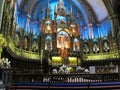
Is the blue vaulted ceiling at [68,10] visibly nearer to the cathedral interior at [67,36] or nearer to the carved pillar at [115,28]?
the cathedral interior at [67,36]

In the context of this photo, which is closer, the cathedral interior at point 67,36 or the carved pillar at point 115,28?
the cathedral interior at point 67,36

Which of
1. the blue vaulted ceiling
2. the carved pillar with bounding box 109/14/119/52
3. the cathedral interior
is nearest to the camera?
the cathedral interior

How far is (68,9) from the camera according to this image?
99.6ft

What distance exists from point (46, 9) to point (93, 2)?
25.0 feet

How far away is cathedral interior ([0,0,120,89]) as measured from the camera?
24.1 m

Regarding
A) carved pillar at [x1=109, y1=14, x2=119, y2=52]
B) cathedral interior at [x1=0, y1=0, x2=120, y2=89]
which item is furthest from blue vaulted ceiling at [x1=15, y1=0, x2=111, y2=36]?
carved pillar at [x1=109, y1=14, x2=119, y2=52]

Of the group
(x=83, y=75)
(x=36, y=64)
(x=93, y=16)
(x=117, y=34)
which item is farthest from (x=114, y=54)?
(x=83, y=75)

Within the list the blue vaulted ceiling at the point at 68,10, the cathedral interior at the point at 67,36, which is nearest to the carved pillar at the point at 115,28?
the cathedral interior at the point at 67,36

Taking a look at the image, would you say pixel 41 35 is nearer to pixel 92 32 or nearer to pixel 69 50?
pixel 69 50

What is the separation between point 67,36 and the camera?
85.7ft

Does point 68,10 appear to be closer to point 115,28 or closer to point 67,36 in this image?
point 67,36

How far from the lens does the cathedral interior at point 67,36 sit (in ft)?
79.1

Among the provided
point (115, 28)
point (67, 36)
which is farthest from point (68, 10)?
point (115, 28)

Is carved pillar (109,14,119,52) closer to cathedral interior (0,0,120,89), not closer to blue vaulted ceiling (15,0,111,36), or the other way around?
cathedral interior (0,0,120,89)
